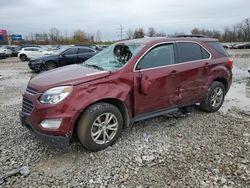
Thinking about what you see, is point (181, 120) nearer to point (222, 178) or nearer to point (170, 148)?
point (170, 148)

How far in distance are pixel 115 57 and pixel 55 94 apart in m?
A: 1.55

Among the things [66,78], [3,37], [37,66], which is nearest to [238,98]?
[66,78]

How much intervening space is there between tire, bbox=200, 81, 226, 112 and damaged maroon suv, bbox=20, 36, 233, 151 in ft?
0.07

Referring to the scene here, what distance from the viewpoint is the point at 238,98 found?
6988 mm

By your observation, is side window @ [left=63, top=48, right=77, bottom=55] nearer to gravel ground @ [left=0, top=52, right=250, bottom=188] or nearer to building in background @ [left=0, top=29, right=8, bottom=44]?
gravel ground @ [left=0, top=52, right=250, bottom=188]

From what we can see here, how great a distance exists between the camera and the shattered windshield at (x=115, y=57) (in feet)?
13.7

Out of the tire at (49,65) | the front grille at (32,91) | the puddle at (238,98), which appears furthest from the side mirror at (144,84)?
the tire at (49,65)

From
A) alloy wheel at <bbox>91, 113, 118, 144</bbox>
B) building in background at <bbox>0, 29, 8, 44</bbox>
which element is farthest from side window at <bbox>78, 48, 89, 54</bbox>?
building in background at <bbox>0, 29, 8, 44</bbox>

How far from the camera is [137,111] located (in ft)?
13.5

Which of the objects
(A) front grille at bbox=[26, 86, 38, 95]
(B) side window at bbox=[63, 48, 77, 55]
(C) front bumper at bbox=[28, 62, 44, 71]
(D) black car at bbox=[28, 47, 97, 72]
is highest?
(A) front grille at bbox=[26, 86, 38, 95]

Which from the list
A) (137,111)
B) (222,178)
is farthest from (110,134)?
(222,178)

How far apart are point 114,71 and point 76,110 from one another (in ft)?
2.86

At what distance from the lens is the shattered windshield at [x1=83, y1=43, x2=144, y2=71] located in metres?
4.17

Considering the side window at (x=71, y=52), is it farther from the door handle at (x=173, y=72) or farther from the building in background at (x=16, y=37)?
the building in background at (x=16, y=37)
